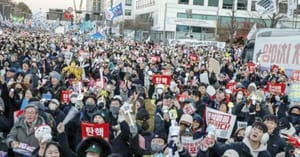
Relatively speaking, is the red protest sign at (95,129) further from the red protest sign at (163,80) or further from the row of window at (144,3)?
the row of window at (144,3)

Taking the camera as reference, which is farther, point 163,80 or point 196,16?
point 196,16

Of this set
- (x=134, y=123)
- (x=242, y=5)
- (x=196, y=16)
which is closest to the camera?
(x=134, y=123)

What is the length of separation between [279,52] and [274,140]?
15963 mm

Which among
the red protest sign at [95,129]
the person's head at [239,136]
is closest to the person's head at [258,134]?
the person's head at [239,136]

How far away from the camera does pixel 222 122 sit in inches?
322

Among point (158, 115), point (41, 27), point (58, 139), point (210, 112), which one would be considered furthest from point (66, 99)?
point (41, 27)

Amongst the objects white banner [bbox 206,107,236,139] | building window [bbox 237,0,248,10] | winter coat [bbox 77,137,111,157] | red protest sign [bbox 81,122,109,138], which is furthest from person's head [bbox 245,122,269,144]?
building window [bbox 237,0,248,10]

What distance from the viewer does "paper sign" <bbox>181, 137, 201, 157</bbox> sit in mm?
6668

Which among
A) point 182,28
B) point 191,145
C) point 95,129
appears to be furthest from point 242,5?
point 95,129

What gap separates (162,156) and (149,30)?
232 ft

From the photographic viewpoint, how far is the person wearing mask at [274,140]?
6768mm

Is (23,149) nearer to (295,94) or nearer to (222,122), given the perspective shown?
(222,122)

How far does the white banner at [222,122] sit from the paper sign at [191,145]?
113 cm

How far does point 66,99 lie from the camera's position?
9875 millimetres
